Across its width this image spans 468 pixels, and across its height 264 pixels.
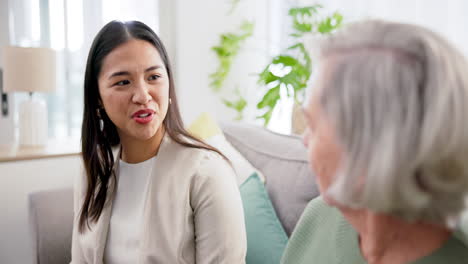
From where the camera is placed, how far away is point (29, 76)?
2238 mm

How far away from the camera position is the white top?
1375mm

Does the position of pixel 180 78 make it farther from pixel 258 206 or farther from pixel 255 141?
pixel 258 206

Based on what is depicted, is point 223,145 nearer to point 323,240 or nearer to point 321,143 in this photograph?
point 323,240

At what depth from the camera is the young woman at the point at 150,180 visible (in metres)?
1.29

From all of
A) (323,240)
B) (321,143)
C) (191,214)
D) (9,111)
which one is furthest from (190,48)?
(321,143)

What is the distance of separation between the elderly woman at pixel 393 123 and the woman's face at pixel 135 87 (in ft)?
2.66

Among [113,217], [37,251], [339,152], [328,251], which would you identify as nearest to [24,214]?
[37,251]

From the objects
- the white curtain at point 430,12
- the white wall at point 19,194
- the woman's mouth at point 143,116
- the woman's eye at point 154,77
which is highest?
the white curtain at point 430,12

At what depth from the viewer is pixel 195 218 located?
4.34 ft

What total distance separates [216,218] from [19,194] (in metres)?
1.45

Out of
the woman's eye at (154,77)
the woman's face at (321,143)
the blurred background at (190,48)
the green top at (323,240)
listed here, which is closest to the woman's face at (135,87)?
the woman's eye at (154,77)

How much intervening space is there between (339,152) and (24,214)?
2.19 meters

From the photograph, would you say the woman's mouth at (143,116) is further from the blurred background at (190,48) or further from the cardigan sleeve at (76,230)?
the blurred background at (190,48)

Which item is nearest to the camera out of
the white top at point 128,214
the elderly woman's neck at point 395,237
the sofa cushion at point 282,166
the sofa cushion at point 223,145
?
the elderly woman's neck at point 395,237
